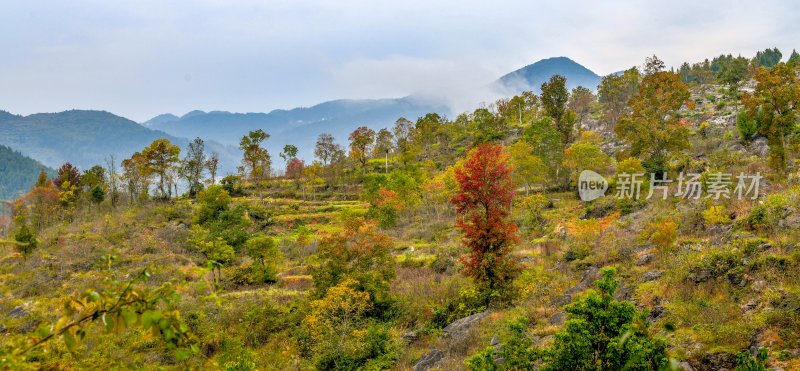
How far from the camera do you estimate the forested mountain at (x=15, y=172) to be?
165m

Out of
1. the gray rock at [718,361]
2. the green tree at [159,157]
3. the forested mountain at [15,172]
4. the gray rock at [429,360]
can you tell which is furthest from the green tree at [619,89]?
the forested mountain at [15,172]

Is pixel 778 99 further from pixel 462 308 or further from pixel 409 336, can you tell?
pixel 409 336

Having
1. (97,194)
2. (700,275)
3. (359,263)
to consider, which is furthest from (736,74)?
(97,194)

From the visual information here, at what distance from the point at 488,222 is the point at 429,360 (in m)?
5.28

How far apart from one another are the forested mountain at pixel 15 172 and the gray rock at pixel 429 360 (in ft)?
670

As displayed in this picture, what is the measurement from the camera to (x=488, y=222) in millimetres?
14562

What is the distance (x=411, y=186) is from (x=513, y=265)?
22.9 m

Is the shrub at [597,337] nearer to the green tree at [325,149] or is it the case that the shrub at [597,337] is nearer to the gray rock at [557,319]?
the gray rock at [557,319]

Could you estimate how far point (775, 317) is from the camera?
25.4 feet

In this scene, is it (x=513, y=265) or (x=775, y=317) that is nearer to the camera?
(x=775, y=317)

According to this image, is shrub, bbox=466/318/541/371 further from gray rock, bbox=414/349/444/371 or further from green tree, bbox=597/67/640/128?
green tree, bbox=597/67/640/128

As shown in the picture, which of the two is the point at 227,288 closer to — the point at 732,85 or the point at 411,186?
the point at 411,186

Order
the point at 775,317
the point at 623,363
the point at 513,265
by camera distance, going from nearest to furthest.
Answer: the point at 623,363, the point at 775,317, the point at 513,265

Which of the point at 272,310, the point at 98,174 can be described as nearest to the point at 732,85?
the point at 272,310
